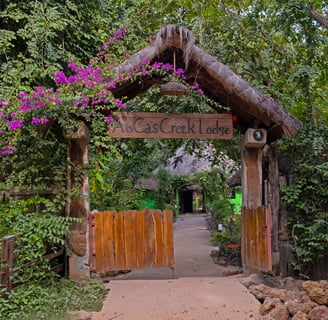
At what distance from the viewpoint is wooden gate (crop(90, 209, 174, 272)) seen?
206 inches

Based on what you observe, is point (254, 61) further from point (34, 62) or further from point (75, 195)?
point (75, 195)

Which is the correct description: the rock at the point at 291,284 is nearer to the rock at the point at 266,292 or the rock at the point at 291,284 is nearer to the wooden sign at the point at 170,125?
the rock at the point at 266,292

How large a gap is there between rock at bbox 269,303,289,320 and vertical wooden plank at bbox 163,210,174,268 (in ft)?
5.83

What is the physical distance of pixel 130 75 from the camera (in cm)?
510

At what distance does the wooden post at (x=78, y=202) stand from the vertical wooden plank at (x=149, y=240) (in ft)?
2.93

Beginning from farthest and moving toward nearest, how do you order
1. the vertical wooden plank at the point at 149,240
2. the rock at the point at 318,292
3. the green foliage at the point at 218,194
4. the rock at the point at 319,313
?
1. the green foliage at the point at 218,194
2. the vertical wooden plank at the point at 149,240
3. the rock at the point at 318,292
4. the rock at the point at 319,313

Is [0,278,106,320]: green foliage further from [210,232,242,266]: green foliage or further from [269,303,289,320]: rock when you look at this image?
[210,232,242,266]: green foliage

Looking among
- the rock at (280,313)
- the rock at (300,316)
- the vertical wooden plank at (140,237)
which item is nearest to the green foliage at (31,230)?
the vertical wooden plank at (140,237)

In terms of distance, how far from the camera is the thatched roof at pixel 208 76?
518cm

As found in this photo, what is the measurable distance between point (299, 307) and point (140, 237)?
2.38 meters

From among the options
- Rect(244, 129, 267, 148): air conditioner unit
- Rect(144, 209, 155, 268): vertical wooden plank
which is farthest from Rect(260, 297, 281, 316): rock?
Rect(244, 129, 267, 148): air conditioner unit

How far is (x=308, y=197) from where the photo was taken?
607 centimetres

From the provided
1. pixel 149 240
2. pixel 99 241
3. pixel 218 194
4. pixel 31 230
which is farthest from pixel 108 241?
pixel 218 194

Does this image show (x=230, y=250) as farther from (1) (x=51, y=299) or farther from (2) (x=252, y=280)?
(1) (x=51, y=299)
